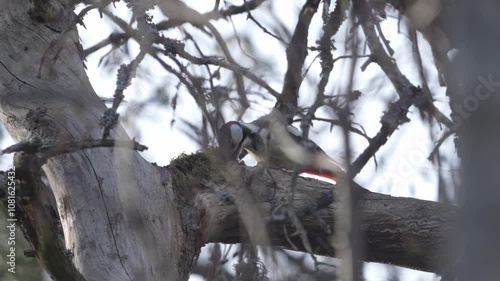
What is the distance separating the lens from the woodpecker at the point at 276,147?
2.35 metres

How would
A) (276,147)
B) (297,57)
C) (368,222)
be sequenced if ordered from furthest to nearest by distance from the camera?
(276,147) → (368,222) → (297,57)

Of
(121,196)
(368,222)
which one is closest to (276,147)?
(368,222)

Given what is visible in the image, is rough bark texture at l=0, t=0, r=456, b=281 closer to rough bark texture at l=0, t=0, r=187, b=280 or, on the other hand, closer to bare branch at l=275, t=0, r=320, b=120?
rough bark texture at l=0, t=0, r=187, b=280

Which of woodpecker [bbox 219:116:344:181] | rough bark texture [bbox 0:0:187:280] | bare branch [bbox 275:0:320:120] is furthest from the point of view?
bare branch [bbox 275:0:320:120]

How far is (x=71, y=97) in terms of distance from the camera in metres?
3.09

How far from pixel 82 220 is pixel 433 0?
143 cm

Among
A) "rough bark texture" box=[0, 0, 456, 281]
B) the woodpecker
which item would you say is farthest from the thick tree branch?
the woodpecker

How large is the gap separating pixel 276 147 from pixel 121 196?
155 centimetres

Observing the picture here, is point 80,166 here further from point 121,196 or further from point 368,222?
point 368,222

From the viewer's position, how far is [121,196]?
2.94m

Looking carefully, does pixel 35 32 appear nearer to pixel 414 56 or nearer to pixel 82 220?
pixel 82 220

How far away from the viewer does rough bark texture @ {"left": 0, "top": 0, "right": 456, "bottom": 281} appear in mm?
2859

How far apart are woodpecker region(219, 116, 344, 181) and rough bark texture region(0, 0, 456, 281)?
18 centimetres

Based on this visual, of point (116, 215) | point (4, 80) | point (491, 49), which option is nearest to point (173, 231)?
point (116, 215)
